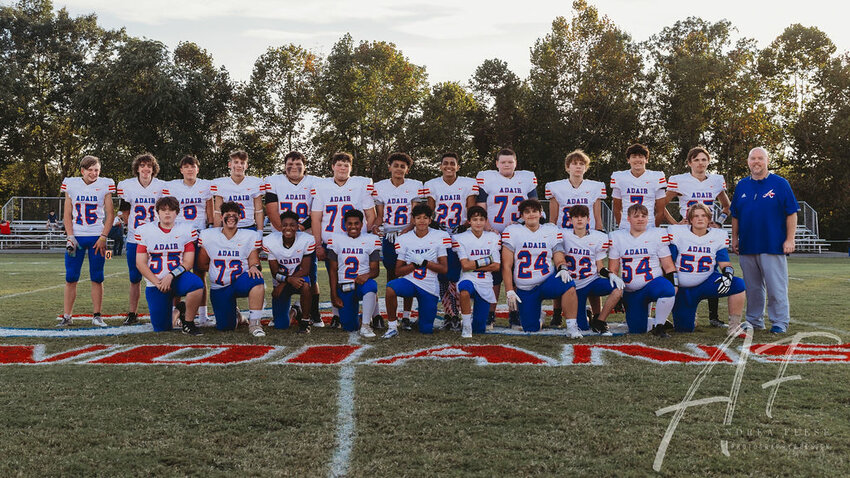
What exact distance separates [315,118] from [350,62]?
3.24m

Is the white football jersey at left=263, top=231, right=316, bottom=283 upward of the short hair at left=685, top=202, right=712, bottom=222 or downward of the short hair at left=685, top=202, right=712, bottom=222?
downward

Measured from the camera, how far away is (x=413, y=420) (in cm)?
348

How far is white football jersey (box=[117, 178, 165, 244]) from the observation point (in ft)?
22.2

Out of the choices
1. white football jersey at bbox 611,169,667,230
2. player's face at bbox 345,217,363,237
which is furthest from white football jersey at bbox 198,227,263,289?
white football jersey at bbox 611,169,667,230

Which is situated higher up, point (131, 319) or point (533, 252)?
point (533, 252)

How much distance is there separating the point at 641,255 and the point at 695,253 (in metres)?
0.55

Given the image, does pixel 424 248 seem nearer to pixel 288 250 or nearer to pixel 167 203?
pixel 288 250

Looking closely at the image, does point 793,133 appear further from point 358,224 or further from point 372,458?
point 372,458

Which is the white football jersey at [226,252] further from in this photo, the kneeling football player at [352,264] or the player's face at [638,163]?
the player's face at [638,163]

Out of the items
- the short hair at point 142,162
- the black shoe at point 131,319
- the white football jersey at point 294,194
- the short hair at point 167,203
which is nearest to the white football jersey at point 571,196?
the white football jersey at point 294,194

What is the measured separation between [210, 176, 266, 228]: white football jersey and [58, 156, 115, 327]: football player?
44.0 inches

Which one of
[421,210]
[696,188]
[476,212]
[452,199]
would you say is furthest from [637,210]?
[421,210]

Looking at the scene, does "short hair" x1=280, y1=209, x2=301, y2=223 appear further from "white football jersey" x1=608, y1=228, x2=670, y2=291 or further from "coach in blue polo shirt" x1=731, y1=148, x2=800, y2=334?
"coach in blue polo shirt" x1=731, y1=148, x2=800, y2=334

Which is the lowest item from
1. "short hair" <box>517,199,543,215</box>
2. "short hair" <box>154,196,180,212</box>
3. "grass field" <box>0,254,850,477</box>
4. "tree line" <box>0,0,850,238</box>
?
"grass field" <box>0,254,850,477</box>
